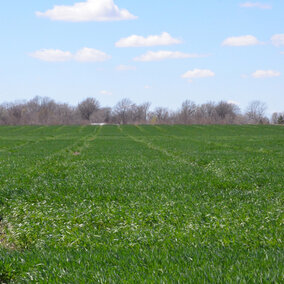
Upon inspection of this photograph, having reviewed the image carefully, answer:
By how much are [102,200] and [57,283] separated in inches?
250

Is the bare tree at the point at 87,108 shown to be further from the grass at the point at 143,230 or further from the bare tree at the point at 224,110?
the grass at the point at 143,230

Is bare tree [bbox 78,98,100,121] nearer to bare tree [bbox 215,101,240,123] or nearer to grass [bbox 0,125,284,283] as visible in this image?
bare tree [bbox 215,101,240,123]

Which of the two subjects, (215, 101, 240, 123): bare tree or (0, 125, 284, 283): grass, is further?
(215, 101, 240, 123): bare tree

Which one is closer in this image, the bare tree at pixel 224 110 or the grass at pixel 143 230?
the grass at pixel 143 230

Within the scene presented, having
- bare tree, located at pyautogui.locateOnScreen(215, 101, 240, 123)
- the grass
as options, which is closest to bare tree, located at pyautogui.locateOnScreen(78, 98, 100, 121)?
bare tree, located at pyautogui.locateOnScreen(215, 101, 240, 123)

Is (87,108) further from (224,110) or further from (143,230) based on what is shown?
(143,230)

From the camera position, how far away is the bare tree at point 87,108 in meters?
193

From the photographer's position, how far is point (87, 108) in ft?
634

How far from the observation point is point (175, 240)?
779cm

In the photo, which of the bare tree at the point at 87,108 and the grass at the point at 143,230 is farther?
the bare tree at the point at 87,108

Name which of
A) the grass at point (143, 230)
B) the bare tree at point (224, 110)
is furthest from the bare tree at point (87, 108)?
the grass at point (143, 230)

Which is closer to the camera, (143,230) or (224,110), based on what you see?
(143,230)

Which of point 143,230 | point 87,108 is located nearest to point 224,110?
point 87,108

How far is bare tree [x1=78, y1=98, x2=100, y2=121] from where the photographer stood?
193m
